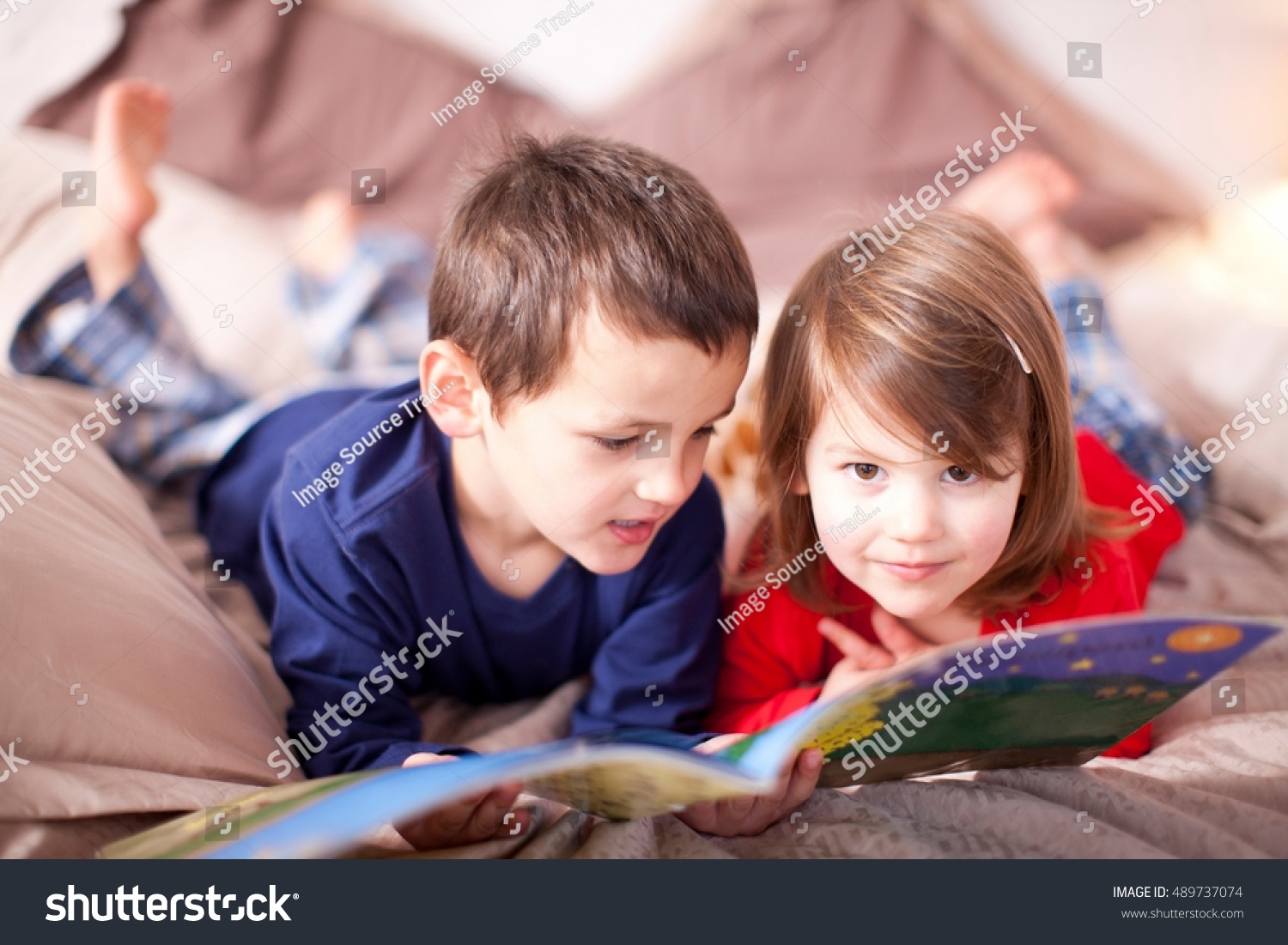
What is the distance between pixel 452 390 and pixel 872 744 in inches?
17.8

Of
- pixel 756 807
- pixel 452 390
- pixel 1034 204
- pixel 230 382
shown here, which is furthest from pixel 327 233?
pixel 756 807

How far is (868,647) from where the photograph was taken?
104 cm

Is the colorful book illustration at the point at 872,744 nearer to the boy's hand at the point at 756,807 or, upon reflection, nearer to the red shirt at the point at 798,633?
the boy's hand at the point at 756,807

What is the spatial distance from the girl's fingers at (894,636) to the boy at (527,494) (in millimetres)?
156

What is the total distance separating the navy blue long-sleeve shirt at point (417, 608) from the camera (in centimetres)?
98

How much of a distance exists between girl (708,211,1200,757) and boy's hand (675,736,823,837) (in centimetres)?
16

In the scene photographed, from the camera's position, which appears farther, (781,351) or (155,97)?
(155,97)

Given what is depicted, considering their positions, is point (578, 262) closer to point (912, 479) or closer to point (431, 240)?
point (912, 479)

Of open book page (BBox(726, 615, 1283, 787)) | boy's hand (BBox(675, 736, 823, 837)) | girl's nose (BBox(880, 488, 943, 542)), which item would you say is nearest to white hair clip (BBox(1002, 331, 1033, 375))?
girl's nose (BBox(880, 488, 943, 542))

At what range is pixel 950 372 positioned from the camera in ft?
2.89

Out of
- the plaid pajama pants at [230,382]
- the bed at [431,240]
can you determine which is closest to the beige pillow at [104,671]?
the bed at [431,240]
